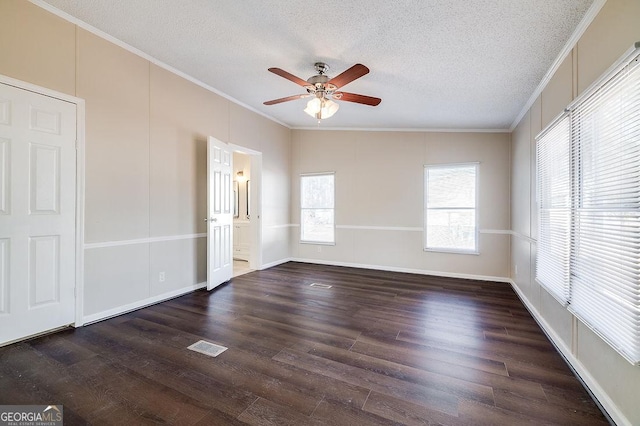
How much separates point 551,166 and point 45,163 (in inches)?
190

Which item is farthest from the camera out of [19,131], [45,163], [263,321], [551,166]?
[263,321]

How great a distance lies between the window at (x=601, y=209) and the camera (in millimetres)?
1563

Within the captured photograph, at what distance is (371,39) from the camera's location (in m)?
2.71

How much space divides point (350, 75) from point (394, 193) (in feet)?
10.4

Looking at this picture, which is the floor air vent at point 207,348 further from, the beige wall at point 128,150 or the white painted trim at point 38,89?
the white painted trim at point 38,89

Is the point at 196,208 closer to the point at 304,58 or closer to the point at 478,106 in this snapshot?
the point at 304,58

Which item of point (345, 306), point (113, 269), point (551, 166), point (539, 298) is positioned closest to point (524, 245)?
point (539, 298)

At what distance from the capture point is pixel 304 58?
3141mm

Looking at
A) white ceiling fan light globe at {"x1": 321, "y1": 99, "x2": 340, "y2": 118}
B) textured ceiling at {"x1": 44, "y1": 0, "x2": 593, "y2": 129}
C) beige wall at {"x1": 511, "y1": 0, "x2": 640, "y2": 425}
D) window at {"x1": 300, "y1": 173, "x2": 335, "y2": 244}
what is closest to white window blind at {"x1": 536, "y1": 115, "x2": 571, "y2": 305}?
beige wall at {"x1": 511, "y1": 0, "x2": 640, "y2": 425}

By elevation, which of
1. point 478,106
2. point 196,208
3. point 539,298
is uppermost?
point 478,106

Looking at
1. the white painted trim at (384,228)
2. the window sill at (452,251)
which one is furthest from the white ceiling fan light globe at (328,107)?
the window sill at (452,251)

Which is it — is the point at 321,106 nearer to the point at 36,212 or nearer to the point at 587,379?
the point at 36,212

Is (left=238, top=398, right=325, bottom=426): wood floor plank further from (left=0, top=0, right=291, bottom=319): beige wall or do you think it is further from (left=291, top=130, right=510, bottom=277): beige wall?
(left=291, top=130, right=510, bottom=277): beige wall

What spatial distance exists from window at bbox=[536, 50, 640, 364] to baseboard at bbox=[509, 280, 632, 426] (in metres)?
0.37
